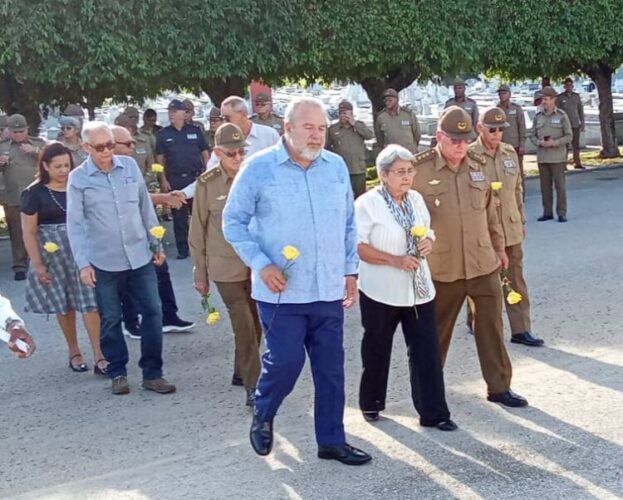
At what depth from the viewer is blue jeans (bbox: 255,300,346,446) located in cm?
533

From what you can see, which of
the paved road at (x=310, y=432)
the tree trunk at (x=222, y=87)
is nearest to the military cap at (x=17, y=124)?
the paved road at (x=310, y=432)

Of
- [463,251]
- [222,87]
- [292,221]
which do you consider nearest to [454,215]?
[463,251]

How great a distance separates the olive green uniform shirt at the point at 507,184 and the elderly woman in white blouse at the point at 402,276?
62.7 inches

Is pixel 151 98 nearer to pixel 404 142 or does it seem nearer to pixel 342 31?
pixel 342 31

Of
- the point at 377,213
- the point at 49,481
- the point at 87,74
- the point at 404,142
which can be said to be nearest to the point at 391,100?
the point at 404,142

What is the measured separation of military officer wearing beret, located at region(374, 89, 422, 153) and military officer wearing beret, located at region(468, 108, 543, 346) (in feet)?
25.7

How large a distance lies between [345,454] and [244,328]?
1.44 m

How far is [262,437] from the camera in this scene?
18.3 feet

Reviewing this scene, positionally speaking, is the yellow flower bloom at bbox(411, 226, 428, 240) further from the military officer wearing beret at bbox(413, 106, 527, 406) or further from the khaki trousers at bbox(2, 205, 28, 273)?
the khaki trousers at bbox(2, 205, 28, 273)

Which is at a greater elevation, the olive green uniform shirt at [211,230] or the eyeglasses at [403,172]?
the eyeglasses at [403,172]

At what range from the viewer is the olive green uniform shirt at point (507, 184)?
7.48 m

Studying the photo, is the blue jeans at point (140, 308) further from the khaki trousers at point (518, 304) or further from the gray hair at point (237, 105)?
the khaki trousers at point (518, 304)

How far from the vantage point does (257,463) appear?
5609 mm

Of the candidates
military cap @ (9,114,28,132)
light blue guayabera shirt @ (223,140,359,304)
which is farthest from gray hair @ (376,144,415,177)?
military cap @ (9,114,28,132)
